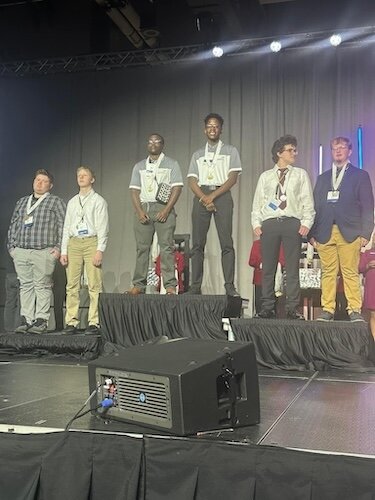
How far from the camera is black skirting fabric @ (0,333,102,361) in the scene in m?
4.80

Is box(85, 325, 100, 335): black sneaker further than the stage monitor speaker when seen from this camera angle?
Yes

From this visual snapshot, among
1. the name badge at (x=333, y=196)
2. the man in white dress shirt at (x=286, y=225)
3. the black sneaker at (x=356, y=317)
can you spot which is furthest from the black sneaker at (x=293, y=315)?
the name badge at (x=333, y=196)

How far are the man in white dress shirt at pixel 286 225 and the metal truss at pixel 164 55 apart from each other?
1.89 metres

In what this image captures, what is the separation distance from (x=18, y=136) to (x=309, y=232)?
4234mm

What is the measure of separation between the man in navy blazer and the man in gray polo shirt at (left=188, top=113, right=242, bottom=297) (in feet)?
2.43

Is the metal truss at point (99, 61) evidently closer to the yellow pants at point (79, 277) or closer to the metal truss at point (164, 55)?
the metal truss at point (164, 55)

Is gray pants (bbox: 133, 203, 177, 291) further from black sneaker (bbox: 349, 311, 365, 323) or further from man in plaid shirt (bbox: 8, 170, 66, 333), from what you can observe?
black sneaker (bbox: 349, 311, 365, 323)

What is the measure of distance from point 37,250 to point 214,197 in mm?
1689

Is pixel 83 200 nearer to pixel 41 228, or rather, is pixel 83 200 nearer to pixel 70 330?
pixel 41 228

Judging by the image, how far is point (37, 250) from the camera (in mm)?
5277

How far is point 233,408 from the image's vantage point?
2074 mm

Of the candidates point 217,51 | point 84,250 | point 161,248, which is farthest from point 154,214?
point 217,51

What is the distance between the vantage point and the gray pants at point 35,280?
5.15 metres

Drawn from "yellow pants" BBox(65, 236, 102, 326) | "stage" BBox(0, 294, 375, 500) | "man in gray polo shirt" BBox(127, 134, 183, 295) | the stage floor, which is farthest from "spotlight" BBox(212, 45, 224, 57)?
"stage" BBox(0, 294, 375, 500)
